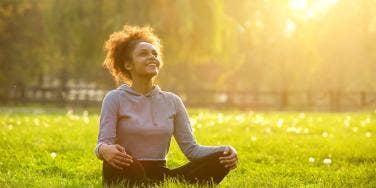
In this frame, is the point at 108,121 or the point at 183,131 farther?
the point at 183,131

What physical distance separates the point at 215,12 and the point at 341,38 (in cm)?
2224

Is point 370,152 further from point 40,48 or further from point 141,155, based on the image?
point 40,48

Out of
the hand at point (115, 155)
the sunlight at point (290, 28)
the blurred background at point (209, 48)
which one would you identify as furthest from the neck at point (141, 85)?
the sunlight at point (290, 28)

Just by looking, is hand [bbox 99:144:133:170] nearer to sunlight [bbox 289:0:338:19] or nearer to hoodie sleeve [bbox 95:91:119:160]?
hoodie sleeve [bbox 95:91:119:160]

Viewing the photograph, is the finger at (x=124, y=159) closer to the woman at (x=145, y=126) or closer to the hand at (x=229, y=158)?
the woman at (x=145, y=126)

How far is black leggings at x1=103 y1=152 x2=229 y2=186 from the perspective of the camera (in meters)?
5.46

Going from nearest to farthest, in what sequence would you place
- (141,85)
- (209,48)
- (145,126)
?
(145,126) → (141,85) → (209,48)

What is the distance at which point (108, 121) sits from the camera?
538 cm

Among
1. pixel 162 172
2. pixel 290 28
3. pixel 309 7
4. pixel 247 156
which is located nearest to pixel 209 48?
pixel 290 28

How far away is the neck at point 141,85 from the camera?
5.65m

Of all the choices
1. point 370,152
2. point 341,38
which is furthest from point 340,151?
point 341,38

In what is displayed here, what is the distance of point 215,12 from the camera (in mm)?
25844

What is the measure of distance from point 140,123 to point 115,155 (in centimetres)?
53

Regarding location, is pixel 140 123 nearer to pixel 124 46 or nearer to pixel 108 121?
pixel 108 121
